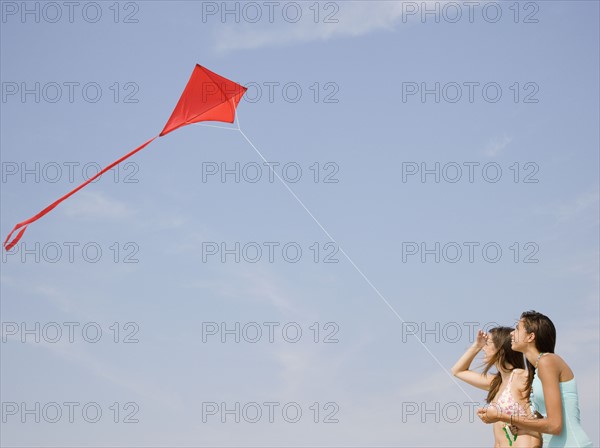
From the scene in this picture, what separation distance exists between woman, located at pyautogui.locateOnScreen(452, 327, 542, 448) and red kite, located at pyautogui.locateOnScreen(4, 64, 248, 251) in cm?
467

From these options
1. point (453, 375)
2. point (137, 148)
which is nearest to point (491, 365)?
point (453, 375)

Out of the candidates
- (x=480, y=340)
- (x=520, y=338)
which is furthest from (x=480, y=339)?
(x=520, y=338)

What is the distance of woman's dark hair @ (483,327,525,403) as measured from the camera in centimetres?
759

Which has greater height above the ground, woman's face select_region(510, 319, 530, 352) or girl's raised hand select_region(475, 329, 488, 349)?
girl's raised hand select_region(475, 329, 488, 349)

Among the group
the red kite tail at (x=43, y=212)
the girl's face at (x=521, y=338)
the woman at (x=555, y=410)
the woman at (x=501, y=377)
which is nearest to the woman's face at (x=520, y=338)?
the girl's face at (x=521, y=338)

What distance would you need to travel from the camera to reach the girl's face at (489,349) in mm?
7734

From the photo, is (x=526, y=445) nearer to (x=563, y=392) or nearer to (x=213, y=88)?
(x=563, y=392)

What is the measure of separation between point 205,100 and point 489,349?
17.2 feet

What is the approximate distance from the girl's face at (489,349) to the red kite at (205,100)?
4803 millimetres

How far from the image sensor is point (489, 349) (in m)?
7.80

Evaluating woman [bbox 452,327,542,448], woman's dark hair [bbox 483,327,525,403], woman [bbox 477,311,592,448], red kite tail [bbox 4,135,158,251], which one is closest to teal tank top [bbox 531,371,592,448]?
woman [bbox 477,311,592,448]

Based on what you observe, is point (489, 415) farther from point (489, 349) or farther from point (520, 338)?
point (489, 349)

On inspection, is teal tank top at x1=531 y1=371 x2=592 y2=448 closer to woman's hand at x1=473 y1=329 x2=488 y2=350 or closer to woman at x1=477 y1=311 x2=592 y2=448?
woman at x1=477 y1=311 x2=592 y2=448

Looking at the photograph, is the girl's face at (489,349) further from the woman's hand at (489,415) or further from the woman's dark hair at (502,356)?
the woman's hand at (489,415)
